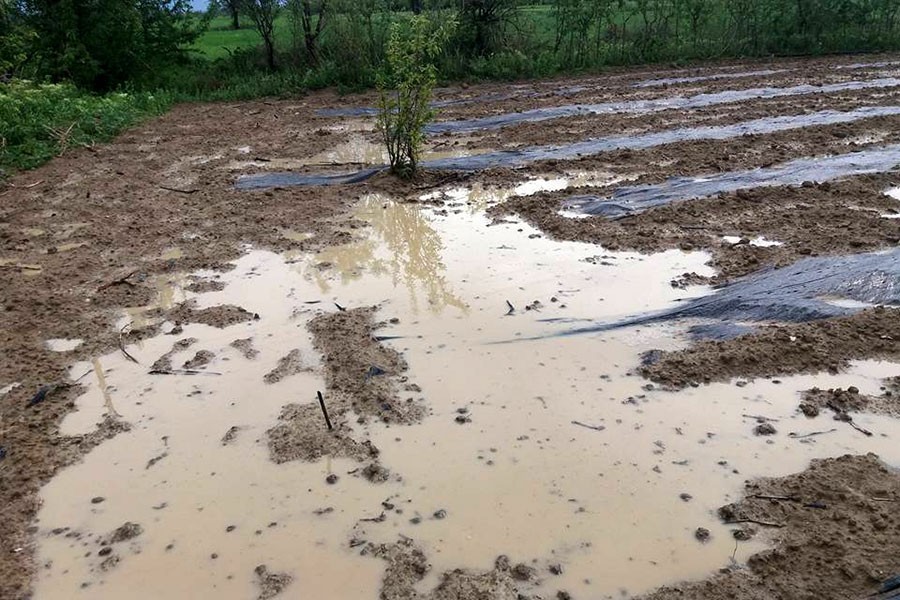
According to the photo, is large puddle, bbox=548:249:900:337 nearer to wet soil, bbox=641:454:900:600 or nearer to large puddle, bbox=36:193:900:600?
large puddle, bbox=36:193:900:600

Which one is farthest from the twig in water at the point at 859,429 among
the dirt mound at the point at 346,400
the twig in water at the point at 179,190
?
the twig in water at the point at 179,190

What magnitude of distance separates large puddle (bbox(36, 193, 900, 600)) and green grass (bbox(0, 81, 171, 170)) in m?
6.97

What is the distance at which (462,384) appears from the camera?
4.26 m

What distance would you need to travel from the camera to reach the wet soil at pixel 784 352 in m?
4.19

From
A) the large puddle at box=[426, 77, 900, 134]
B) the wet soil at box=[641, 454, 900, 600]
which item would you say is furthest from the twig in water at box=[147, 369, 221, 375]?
the large puddle at box=[426, 77, 900, 134]

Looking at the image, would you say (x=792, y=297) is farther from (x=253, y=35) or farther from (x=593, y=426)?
Answer: (x=253, y=35)

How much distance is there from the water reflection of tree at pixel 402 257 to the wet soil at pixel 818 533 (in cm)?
264

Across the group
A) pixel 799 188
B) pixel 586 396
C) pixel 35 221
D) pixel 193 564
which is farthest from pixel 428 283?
pixel 35 221

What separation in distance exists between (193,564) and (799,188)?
6.73 metres

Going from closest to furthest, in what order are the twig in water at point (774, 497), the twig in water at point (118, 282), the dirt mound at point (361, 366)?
the twig in water at point (774, 497)
the dirt mound at point (361, 366)
the twig in water at point (118, 282)

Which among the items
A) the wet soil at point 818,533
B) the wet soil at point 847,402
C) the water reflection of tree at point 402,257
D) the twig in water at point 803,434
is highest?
the water reflection of tree at point 402,257

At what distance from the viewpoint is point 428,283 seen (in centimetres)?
577

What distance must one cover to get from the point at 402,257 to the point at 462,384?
2354mm

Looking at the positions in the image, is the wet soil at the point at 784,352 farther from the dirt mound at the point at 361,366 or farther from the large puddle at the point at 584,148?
the large puddle at the point at 584,148
